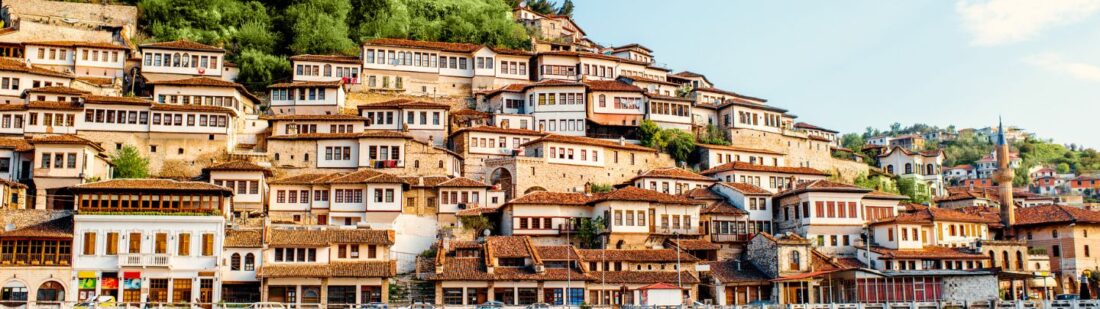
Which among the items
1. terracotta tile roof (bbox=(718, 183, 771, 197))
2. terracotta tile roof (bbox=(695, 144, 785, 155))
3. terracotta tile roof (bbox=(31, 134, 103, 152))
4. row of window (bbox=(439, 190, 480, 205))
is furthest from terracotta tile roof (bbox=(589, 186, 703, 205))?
terracotta tile roof (bbox=(31, 134, 103, 152))

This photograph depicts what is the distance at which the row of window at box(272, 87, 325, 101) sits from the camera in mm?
67188

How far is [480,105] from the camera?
7338cm

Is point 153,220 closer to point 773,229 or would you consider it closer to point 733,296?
point 733,296

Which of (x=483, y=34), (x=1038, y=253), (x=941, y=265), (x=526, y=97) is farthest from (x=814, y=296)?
(x=483, y=34)

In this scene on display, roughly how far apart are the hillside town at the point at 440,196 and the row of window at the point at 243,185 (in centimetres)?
11

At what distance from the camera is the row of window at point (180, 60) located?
224 ft

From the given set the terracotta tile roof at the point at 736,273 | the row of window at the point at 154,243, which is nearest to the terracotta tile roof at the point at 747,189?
the terracotta tile roof at the point at 736,273

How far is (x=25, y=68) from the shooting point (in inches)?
2458

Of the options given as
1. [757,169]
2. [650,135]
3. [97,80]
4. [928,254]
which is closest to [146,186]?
[97,80]

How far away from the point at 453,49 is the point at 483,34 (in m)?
9.14

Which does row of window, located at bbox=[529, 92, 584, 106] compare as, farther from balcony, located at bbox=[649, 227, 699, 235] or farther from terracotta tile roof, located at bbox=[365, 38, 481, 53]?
balcony, located at bbox=[649, 227, 699, 235]

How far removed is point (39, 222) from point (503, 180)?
83.0ft

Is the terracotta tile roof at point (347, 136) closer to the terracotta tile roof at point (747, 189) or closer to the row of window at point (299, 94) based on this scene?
the row of window at point (299, 94)

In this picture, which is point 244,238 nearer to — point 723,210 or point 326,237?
point 326,237
